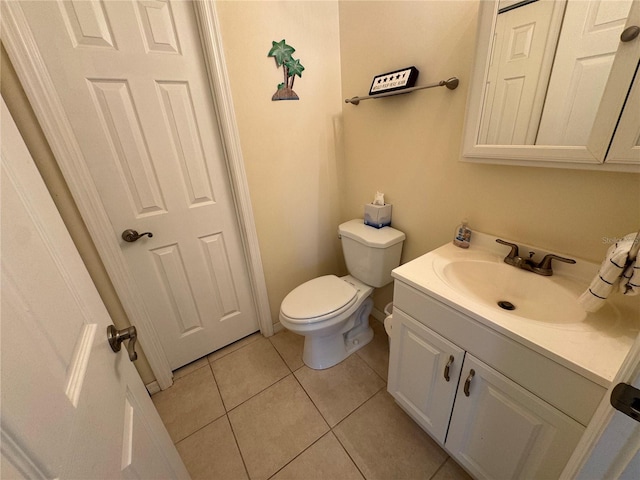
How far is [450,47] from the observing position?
1.04 meters

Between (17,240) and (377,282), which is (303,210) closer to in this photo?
(377,282)

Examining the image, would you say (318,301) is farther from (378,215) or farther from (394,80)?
(394,80)

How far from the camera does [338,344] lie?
1.58 m

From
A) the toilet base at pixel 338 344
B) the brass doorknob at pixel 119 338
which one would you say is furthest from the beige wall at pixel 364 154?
the brass doorknob at pixel 119 338

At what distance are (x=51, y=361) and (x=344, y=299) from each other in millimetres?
1179

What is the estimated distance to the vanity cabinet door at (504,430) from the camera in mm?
690

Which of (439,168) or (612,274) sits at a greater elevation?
(439,168)

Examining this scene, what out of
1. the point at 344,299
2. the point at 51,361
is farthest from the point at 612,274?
the point at 51,361

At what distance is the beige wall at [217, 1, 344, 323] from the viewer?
127 cm

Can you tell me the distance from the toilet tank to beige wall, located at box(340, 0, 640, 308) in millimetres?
96

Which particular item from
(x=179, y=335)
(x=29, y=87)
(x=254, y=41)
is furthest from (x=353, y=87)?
(x=179, y=335)

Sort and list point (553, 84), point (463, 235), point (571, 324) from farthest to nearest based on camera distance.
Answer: point (463, 235), point (553, 84), point (571, 324)

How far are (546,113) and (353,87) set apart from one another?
98cm

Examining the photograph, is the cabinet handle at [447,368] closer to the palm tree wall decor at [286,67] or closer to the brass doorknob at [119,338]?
the brass doorknob at [119,338]
